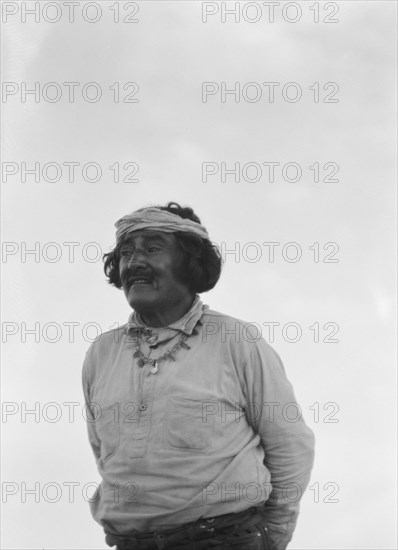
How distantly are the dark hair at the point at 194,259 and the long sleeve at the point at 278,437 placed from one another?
474 millimetres

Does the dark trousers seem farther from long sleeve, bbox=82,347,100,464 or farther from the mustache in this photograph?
the mustache

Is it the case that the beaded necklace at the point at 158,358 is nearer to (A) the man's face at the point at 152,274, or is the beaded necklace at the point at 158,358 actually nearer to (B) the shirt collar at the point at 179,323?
(B) the shirt collar at the point at 179,323

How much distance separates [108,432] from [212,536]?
2.31 feet

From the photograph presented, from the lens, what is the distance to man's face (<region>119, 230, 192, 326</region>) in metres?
4.81

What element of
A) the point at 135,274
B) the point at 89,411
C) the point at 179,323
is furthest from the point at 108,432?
the point at 135,274

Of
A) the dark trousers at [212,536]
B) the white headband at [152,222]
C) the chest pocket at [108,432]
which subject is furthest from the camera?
the white headband at [152,222]

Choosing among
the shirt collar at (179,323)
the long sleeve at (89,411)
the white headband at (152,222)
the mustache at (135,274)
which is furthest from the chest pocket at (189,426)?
the white headband at (152,222)

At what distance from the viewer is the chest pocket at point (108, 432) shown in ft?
15.1

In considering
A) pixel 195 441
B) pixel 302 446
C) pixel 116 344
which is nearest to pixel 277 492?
pixel 302 446

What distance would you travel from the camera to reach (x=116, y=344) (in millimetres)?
4996

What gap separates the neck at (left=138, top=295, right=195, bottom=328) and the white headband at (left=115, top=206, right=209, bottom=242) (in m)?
0.38

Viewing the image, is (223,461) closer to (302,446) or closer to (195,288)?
(302,446)

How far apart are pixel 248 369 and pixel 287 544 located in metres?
0.91

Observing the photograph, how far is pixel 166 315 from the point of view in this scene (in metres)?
4.88
